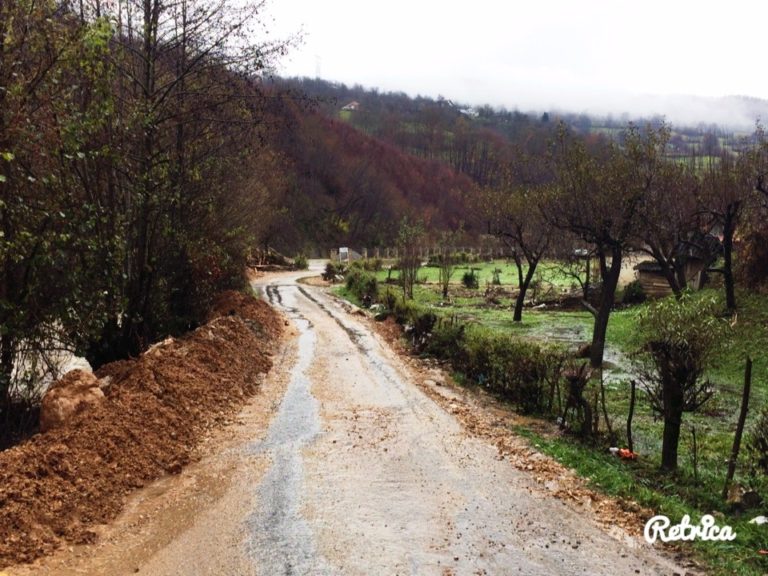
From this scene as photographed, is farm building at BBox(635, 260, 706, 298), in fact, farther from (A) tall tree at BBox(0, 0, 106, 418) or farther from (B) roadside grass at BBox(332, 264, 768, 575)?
(A) tall tree at BBox(0, 0, 106, 418)

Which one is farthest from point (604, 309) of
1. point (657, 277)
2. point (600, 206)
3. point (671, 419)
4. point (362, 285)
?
point (657, 277)

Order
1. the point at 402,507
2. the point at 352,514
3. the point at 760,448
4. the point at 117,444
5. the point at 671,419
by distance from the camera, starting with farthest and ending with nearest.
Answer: the point at 760,448 < the point at 671,419 < the point at 117,444 < the point at 402,507 < the point at 352,514

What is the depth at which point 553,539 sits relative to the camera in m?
6.93

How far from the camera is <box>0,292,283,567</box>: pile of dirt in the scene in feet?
21.4

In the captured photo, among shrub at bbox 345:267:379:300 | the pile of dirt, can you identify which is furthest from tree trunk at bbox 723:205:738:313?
the pile of dirt

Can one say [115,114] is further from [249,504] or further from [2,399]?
[249,504]

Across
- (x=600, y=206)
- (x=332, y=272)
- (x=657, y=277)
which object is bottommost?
(x=332, y=272)

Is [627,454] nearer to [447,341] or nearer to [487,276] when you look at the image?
[447,341]

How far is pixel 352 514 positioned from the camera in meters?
7.45

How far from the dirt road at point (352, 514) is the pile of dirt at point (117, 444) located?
12.7 inches

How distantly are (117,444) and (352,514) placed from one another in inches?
147

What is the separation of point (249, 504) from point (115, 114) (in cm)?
856

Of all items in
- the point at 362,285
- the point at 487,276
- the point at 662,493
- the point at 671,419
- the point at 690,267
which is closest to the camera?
the point at 662,493

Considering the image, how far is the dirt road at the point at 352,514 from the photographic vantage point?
246 inches
